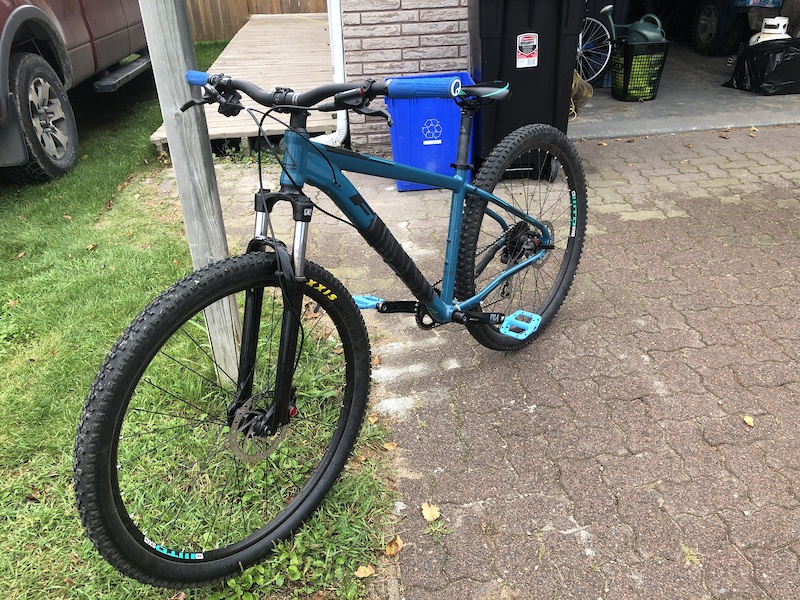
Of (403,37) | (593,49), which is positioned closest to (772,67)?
(593,49)

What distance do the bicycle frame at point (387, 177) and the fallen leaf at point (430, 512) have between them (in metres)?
0.73

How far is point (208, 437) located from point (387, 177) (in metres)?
1.14

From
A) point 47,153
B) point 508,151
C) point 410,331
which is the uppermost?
point 508,151

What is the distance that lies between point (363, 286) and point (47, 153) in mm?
2949

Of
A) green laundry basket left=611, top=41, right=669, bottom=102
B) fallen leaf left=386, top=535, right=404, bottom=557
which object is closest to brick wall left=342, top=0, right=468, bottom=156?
green laundry basket left=611, top=41, right=669, bottom=102

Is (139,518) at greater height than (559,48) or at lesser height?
lesser

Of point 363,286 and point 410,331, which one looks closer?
point 410,331

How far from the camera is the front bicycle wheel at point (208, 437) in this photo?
4.89 ft

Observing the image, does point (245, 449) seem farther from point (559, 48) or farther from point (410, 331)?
point (559, 48)

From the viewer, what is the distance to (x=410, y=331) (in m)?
3.11

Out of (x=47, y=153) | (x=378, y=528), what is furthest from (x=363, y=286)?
(x=47, y=153)

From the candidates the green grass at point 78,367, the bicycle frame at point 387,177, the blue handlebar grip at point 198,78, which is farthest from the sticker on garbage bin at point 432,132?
the blue handlebar grip at point 198,78

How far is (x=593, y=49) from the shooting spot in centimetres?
701

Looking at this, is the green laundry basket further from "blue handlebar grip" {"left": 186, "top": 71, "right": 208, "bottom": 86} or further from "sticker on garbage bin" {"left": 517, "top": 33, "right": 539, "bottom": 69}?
"blue handlebar grip" {"left": 186, "top": 71, "right": 208, "bottom": 86}
